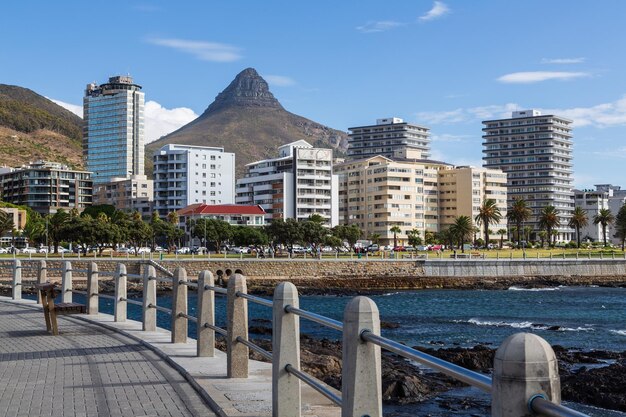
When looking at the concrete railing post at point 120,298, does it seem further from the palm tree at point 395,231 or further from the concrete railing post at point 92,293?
the palm tree at point 395,231

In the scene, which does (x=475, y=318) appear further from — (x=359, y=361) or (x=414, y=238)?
(x=414, y=238)

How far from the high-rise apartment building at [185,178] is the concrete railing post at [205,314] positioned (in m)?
152

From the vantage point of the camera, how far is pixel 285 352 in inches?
268

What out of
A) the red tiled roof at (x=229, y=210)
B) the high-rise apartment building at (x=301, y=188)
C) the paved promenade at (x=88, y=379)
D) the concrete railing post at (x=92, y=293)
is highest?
the high-rise apartment building at (x=301, y=188)

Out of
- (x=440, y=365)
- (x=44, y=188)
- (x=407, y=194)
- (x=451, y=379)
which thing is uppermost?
(x=44, y=188)

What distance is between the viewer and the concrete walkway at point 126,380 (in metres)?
7.42

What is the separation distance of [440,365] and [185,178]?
16072cm

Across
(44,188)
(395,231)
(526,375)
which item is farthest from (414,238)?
(526,375)

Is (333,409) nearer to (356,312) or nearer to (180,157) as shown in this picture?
(356,312)

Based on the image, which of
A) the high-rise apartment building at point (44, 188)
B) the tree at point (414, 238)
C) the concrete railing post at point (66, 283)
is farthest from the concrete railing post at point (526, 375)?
the high-rise apartment building at point (44, 188)

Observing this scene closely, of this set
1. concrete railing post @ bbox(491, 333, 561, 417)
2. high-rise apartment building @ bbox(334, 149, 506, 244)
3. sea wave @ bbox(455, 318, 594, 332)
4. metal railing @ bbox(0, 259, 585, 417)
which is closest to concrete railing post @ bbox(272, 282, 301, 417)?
metal railing @ bbox(0, 259, 585, 417)

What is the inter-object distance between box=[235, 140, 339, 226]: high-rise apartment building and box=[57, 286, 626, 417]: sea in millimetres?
66787

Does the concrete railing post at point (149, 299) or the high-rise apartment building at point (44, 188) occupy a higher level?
the high-rise apartment building at point (44, 188)

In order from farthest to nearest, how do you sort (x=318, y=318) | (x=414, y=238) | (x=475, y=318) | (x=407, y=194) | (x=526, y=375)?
(x=407, y=194) < (x=414, y=238) < (x=475, y=318) < (x=318, y=318) < (x=526, y=375)
